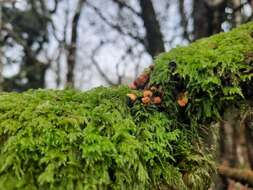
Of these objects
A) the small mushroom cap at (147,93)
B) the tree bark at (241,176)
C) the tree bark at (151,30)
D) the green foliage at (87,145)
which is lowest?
the tree bark at (241,176)

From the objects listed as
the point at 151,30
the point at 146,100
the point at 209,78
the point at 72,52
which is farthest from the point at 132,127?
the point at 72,52

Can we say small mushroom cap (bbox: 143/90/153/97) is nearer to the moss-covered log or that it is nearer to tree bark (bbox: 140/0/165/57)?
the moss-covered log

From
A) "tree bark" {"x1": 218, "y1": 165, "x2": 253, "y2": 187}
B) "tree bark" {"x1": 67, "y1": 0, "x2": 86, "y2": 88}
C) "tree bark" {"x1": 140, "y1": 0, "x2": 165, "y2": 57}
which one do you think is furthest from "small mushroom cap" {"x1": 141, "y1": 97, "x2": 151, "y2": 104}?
"tree bark" {"x1": 67, "y1": 0, "x2": 86, "y2": 88}

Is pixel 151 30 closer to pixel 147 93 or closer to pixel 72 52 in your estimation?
pixel 72 52

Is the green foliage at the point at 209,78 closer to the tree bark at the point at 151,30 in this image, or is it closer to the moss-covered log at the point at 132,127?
the moss-covered log at the point at 132,127

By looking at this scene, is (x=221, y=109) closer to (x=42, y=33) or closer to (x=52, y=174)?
(x=52, y=174)

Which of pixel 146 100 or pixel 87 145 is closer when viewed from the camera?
pixel 87 145

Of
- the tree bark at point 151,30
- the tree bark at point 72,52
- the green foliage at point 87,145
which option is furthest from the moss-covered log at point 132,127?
the tree bark at point 72,52
